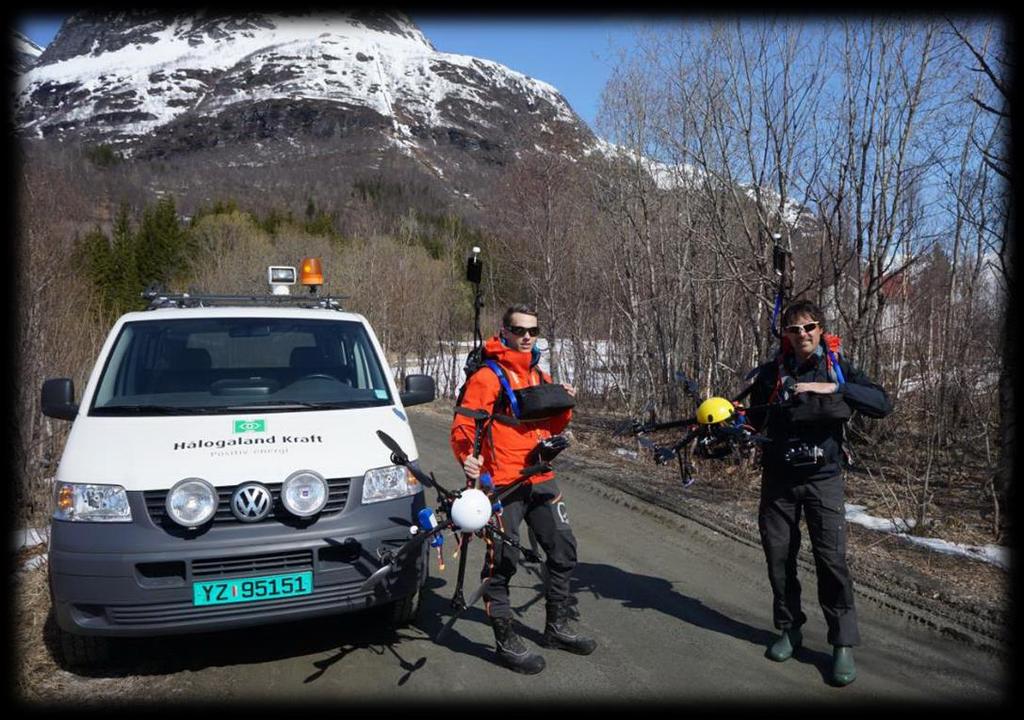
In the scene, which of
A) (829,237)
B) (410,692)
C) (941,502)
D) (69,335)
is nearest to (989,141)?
(829,237)

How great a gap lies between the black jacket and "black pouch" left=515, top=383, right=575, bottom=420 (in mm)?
1190

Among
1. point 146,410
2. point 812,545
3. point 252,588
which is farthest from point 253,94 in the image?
point 812,545

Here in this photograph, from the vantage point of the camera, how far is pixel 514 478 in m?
4.23

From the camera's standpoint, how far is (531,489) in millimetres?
4293

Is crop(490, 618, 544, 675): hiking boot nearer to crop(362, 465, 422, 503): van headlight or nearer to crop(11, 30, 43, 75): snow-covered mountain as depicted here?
crop(362, 465, 422, 503): van headlight

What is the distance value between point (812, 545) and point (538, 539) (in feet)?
5.12

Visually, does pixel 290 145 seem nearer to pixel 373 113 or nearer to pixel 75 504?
pixel 373 113

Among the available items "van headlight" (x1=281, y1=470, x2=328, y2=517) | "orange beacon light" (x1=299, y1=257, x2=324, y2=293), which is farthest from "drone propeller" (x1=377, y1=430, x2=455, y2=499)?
"orange beacon light" (x1=299, y1=257, x2=324, y2=293)

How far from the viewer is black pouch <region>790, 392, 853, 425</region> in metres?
4.05

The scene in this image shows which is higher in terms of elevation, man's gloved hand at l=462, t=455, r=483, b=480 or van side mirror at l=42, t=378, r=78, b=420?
van side mirror at l=42, t=378, r=78, b=420

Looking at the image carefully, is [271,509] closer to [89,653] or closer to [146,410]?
[146,410]

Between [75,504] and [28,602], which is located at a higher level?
[75,504]

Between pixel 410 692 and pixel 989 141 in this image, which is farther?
pixel 989 141

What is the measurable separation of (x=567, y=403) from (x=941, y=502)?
6.12 meters
